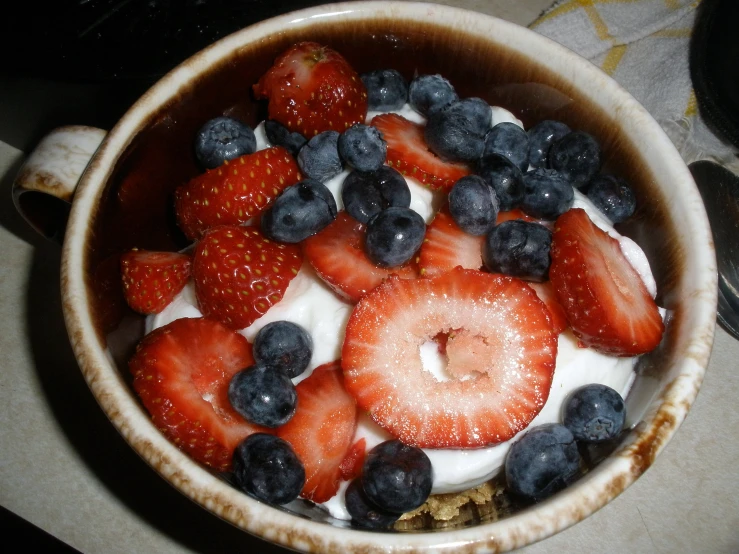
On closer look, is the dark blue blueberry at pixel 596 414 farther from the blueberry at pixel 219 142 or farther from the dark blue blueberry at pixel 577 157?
the blueberry at pixel 219 142

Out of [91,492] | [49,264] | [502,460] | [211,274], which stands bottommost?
[91,492]

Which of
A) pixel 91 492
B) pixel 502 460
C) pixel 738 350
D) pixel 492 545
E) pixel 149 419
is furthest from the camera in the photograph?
pixel 738 350

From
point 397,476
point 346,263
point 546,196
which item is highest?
point 546,196

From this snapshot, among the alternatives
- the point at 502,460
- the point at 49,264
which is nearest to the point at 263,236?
the point at 502,460

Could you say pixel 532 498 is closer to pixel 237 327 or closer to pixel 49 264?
pixel 237 327

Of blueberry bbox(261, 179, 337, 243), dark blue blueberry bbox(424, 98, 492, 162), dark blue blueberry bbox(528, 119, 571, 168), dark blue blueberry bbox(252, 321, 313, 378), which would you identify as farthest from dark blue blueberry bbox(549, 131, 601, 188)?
dark blue blueberry bbox(252, 321, 313, 378)

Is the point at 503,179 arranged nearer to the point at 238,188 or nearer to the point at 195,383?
the point at 238,188

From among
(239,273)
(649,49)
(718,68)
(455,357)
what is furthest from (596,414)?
(649,49)

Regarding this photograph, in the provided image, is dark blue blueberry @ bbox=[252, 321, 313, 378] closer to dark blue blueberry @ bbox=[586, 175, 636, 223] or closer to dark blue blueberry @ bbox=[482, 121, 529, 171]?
dark blue blueberry @ bbox=[482, 121, 529, 171]

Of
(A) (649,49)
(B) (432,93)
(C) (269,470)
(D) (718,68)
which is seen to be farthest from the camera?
(A) (649,49)
